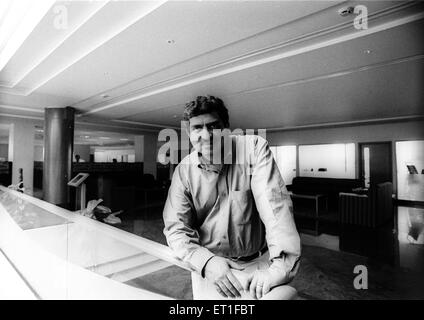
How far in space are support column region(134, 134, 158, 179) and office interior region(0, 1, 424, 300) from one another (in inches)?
106

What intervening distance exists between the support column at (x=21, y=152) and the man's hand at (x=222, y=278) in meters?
7.83

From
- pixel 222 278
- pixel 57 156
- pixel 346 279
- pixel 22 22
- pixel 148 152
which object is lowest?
pixel 346 279

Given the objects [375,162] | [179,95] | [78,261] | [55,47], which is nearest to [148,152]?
[179,95]

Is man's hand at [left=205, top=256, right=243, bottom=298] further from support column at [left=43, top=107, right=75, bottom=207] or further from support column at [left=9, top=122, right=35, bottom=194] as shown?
support column at [left=9, top=122, right=35, bottom=194]

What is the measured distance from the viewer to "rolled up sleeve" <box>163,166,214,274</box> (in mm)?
760

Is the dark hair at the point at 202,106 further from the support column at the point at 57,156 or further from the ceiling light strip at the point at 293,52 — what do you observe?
the support column at the point at 57,156

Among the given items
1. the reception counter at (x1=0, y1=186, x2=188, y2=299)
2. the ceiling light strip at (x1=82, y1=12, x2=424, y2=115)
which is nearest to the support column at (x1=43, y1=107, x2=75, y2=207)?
the ceiling light strip at (x1=82, y1=12, x2=424, y2=115)

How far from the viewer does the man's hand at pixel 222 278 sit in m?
0.68

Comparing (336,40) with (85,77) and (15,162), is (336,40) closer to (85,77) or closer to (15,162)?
(85,77)

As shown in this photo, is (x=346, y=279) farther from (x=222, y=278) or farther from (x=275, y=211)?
(x=222, y=278)

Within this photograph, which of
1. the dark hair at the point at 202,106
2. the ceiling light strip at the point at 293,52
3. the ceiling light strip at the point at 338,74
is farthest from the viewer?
the ceiling light strip at the point at 338,74

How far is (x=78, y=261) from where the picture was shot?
1.24 meters

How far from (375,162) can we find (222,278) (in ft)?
27.9

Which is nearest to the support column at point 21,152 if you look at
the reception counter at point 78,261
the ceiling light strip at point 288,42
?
the ceiling light strip at point 288,42
